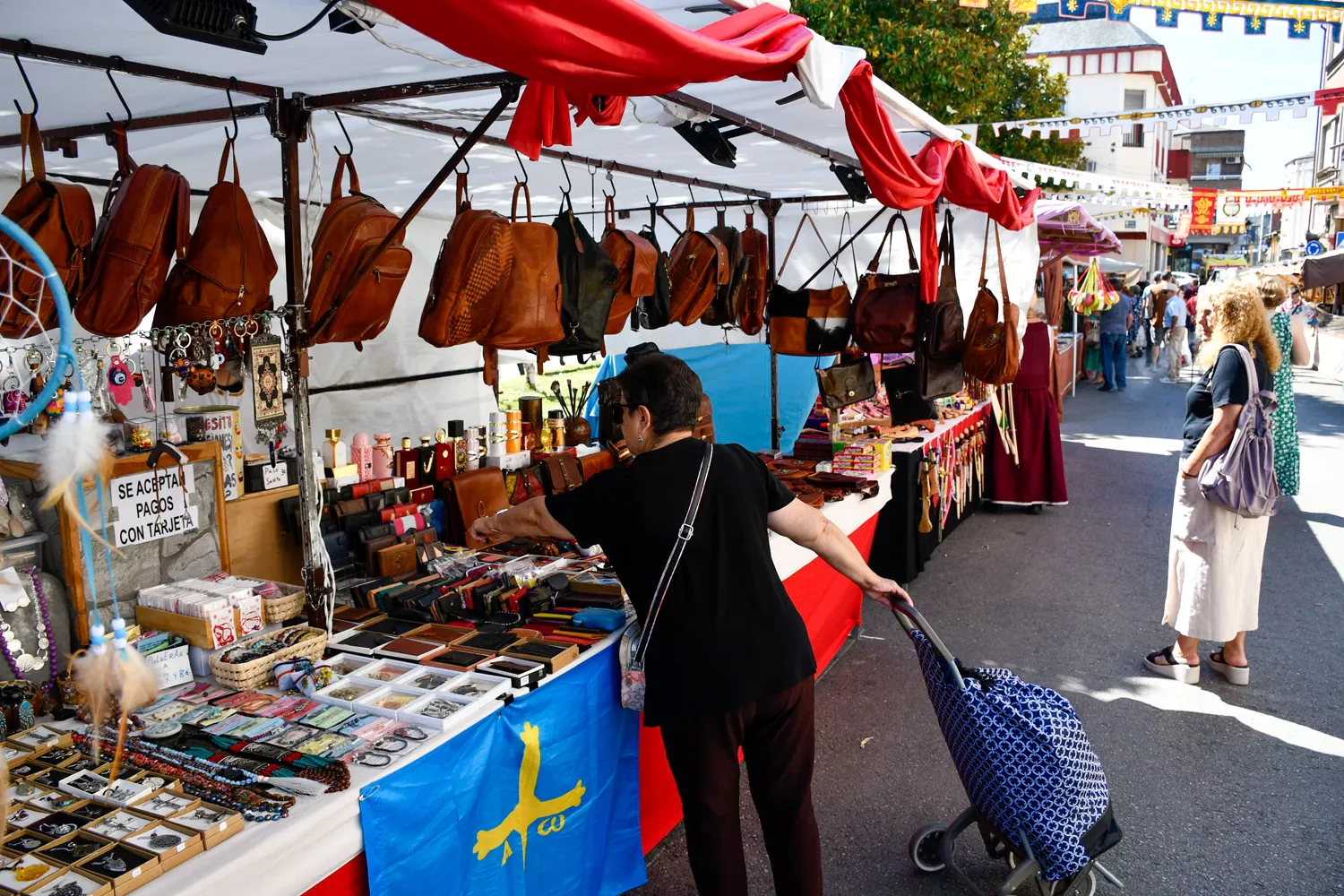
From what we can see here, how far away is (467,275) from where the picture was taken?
3.10 m

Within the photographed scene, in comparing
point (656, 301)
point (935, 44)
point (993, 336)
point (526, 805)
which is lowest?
point (526, 805)

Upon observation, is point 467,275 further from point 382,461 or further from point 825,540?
point 825,540

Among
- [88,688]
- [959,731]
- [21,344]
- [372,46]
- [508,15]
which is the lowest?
[959,731]

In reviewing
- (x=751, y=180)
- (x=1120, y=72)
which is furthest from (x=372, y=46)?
(x=1120, y=72)

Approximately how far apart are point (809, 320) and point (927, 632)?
3.04 metres

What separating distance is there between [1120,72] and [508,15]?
127 ft

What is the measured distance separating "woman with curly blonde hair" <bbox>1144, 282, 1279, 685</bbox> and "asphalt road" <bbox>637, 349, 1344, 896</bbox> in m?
0.30

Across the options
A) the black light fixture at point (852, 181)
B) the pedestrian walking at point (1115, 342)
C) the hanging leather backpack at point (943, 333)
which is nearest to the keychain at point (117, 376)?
the black light fixture at point (852, 181)

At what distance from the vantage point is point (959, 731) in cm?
272

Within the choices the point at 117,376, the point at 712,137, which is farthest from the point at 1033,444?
the point at 117,376

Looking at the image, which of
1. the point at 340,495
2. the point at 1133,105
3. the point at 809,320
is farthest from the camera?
the point at 1133,105

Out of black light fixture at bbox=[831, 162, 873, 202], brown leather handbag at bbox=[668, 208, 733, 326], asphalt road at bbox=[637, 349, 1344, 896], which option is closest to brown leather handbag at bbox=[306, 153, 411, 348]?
asphalt road at bbox=[637, 349, 1344, 896]

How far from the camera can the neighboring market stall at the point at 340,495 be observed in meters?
2.00

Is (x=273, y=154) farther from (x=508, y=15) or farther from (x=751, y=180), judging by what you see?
(x=508, y=15)
